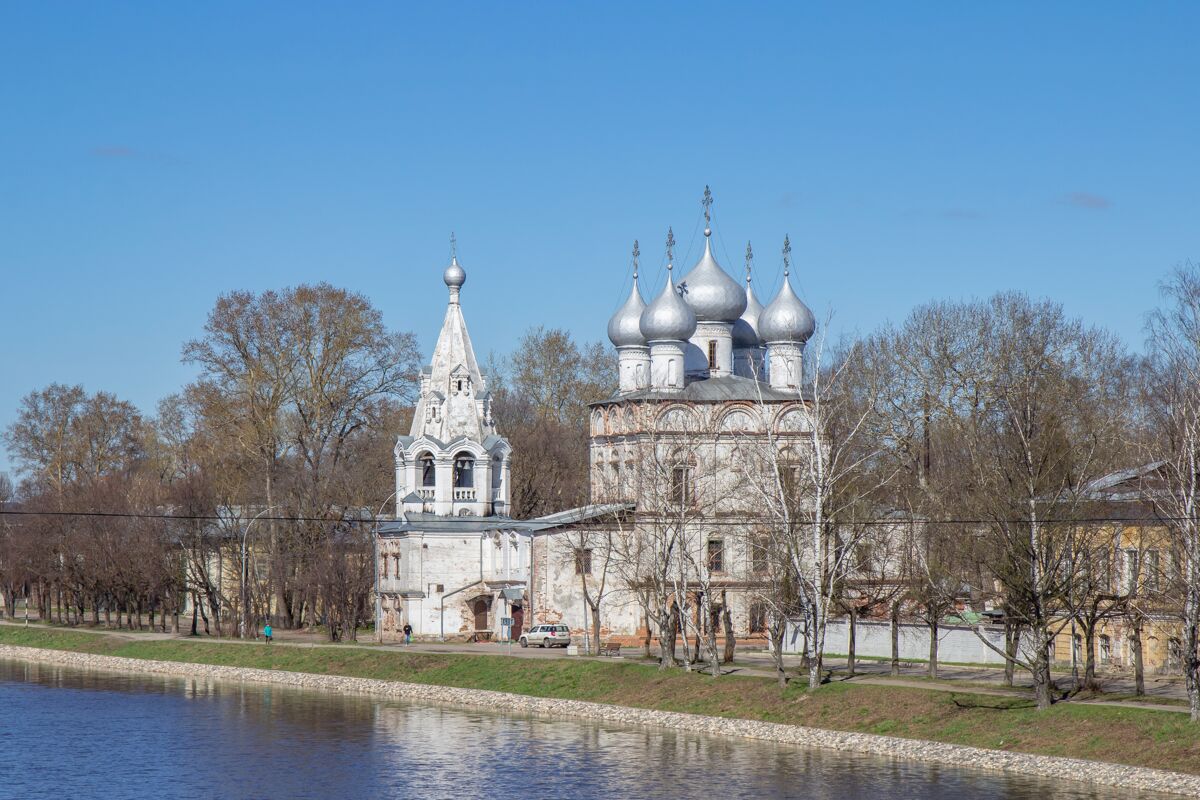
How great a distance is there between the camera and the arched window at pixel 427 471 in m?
60.0

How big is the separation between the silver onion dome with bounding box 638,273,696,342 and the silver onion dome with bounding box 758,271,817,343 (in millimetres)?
2644

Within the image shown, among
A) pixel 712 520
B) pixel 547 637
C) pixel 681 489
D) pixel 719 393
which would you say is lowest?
pixel 547 637

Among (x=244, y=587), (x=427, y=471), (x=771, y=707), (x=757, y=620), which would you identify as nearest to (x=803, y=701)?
(x=771, y=707)

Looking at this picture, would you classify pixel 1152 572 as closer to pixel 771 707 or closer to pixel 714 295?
pixel 771 707

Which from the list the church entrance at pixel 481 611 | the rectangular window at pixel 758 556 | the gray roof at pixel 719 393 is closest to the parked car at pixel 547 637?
the church entrance at pixel 481 611

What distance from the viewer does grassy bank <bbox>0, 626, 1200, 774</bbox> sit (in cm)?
3312

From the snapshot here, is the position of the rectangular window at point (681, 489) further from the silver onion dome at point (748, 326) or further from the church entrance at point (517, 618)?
the silver onion dome at point (748, 326)

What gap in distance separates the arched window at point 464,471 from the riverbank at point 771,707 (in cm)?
817

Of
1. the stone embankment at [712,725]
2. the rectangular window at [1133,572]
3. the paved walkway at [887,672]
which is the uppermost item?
the rectangular window at [1133,572]

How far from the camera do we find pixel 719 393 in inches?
2228

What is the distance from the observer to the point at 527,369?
86062mm

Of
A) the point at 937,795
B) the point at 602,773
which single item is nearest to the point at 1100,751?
the point at 937,795

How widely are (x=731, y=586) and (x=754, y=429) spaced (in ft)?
16.9

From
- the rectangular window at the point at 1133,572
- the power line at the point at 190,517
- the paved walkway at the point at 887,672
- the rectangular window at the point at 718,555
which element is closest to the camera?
the rectangular window at the point at 1133,572
